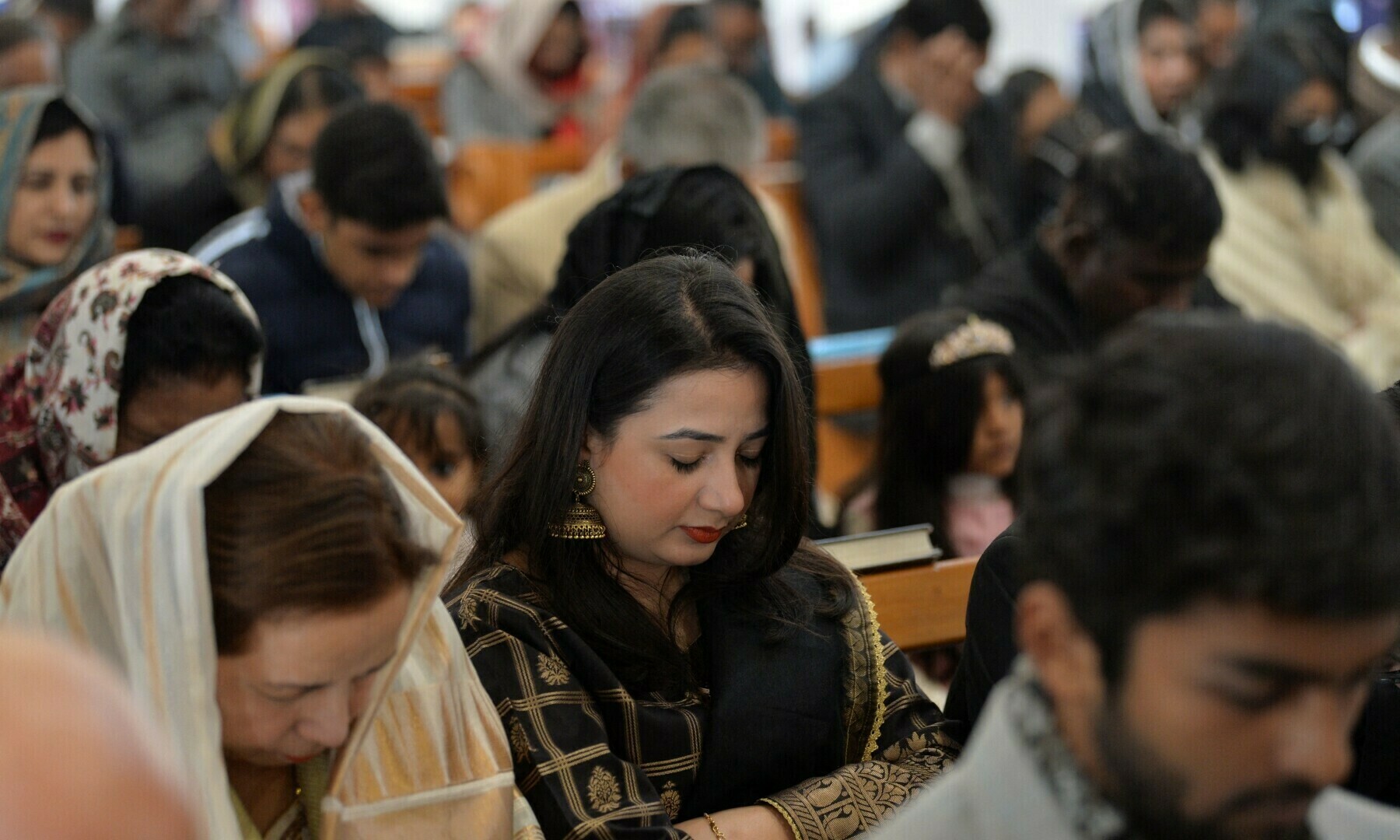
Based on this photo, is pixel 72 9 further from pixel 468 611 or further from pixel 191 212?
pixel 468 611

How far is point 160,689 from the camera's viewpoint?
57.0 inches

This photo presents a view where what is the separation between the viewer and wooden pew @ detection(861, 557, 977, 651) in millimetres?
2430

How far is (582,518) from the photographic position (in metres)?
1.96

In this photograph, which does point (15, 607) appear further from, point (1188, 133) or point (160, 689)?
point (1188, 133)

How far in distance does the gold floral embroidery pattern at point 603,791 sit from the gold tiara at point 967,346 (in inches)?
59.4

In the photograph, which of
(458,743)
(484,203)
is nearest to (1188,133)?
(484,203)

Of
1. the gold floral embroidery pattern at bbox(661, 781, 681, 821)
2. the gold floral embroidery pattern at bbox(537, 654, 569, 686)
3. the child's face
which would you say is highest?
the child's face

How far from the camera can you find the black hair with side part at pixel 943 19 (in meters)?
4.91

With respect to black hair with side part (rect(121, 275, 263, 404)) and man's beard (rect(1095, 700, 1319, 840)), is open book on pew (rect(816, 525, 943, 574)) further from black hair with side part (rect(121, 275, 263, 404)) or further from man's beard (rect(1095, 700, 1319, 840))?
man's beard (rect(1095, 700, 1319, 840))

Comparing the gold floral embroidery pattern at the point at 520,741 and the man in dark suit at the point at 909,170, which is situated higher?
the man in dark suit at the point at 909,170

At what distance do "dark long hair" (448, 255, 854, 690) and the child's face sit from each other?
30.2 inches

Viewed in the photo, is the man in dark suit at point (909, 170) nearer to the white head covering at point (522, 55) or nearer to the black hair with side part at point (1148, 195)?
the black hair with side part at point (1148, 195)

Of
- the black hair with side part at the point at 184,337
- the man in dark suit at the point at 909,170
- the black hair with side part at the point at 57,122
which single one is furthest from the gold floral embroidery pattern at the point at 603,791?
the man in dark suit at the point at 909,170

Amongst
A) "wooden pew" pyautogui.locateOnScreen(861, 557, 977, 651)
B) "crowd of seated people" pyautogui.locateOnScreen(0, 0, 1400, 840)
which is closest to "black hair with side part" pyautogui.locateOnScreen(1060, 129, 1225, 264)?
"crowd of seated people" pyautogui.locateOnScreen(0, 0, 1400, 840)
